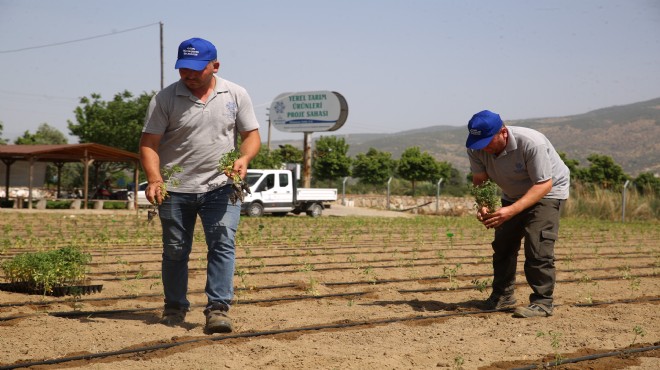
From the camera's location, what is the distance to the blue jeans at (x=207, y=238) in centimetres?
495

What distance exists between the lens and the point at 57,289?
6.24 meters

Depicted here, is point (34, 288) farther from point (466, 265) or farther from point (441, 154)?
point (441, 154)

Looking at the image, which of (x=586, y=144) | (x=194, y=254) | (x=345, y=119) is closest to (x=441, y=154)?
(x=586, y=144)

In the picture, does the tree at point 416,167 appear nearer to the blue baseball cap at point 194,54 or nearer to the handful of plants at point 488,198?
the handful of plants at point 488,198

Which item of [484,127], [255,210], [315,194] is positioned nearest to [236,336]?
[484,127]

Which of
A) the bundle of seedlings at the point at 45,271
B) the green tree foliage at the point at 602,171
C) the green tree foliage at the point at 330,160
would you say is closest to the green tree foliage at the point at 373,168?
the green tree foliage at the point at 330,160

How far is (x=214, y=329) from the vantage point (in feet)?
15.4

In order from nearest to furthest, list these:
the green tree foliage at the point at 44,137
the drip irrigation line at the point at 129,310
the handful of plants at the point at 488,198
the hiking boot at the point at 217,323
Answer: the hiking boot at the point at 217,323, the drip irrigation line at the point at 129,310, the handful of plants at the point at 488,198, the green tree foliage at the point at 44,137

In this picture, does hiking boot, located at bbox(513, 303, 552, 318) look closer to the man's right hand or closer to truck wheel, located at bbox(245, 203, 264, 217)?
the man's right hand

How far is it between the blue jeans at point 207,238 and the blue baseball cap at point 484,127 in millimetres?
1817

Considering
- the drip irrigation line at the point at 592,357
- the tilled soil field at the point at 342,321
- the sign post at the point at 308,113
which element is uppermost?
the sign post at the point at 308,113

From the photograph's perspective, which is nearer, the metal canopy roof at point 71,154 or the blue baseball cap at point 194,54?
the blue baseball cap at point 194,54

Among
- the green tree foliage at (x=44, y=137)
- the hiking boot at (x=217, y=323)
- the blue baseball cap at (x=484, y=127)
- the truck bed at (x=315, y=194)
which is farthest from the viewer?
the green tree foliage at (x=44, y=137)

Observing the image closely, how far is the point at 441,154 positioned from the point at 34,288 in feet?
529
